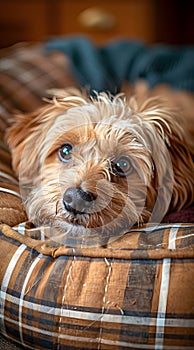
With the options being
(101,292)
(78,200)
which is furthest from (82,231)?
(101,292)

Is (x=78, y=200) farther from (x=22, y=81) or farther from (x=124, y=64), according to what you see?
(x=124, y=64)

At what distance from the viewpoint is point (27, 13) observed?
3988 mm

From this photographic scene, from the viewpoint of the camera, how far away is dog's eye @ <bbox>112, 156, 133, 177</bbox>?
4.48ft

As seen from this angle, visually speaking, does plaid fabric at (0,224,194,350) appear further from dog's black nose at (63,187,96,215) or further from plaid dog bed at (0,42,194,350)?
dog's black nose at (63,187,96,215)

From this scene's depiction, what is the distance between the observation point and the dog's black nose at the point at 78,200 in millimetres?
1160

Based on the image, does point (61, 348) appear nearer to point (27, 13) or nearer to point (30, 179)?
point (30, 179)

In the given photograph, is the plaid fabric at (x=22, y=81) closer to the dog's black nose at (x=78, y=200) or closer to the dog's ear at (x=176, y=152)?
the dog's black nose at (x=78, y=200)

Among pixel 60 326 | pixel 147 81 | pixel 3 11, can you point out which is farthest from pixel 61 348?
pixel 3 11

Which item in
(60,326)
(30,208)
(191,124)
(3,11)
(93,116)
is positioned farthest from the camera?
(3,11)

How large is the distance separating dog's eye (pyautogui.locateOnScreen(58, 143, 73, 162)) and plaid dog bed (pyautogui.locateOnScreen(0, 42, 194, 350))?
0.29 m

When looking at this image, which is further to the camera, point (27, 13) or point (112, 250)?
point (27, 13)

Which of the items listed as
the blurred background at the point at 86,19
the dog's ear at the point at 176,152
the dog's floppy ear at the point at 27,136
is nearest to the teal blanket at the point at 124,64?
the dog's floppy ear at the point at 27,136

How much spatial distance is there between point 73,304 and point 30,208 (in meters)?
0.32

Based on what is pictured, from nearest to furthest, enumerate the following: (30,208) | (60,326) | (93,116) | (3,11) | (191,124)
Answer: (60,326) < (30,208) < (93,116) < (191,124) < (3,11)
